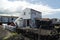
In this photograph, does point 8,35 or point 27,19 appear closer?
point 8,35

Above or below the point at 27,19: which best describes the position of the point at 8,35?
below

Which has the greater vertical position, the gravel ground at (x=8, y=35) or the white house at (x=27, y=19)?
the white house at (x=27, y=19)

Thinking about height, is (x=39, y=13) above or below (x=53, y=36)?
above

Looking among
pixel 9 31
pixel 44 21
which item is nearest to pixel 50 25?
pixel 44 21

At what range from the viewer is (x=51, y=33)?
142 feet

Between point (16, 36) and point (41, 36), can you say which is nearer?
point (16, 36)

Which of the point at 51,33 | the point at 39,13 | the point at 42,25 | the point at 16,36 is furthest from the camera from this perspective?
the point at 39,13

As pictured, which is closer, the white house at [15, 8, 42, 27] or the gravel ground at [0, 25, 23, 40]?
the gravel ground at [0, 25, 23, 40]

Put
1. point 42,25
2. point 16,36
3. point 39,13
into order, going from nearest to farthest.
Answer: point 16,36
point 42,25
point 39,13

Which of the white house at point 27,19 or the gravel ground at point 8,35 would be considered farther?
the white house at point 27,19

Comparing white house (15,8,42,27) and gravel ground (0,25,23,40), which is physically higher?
white house (15,8,42,27)

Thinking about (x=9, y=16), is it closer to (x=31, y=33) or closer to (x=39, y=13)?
(x=39, y=13)

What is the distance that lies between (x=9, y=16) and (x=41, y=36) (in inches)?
890

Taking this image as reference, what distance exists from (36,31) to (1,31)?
Answer: 7666mm
